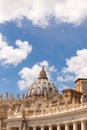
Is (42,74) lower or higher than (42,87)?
higher

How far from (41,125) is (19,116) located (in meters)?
6.38

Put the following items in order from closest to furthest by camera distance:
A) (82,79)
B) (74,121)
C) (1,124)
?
(74,121) → (1,124) → (82,79)

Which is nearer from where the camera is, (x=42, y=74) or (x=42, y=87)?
(x=42, y=87)

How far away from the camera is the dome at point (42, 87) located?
152 meters

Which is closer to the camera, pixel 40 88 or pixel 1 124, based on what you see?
pixel 1 124

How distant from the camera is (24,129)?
7019 cm

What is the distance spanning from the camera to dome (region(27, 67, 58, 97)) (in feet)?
499

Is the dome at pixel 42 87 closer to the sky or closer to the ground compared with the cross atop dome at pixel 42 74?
closer to the ground

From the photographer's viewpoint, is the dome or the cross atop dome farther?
the cross atop dome

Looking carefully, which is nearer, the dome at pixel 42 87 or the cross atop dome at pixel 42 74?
the dome at pixel 42 87

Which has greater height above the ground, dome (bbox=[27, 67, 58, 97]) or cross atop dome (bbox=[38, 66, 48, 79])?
cross atop dome (bbox=[38, 66, 48, 79])

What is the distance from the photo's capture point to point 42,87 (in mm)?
156125

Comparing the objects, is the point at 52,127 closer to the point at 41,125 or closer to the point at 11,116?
the point at 41,125

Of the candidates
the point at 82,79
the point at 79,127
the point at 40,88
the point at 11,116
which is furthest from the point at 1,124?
the point at 40,88
